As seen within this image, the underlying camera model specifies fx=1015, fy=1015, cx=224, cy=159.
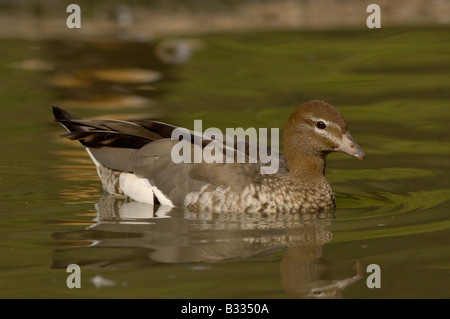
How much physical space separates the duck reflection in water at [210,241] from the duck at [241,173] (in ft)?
0.53

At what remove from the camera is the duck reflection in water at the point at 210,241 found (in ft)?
28.2

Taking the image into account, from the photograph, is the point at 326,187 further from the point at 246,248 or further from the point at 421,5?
the point at 421,5

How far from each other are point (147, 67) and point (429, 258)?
10022mm

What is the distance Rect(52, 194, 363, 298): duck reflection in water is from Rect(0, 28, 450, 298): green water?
2cm

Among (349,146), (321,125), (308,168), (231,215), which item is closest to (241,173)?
(231,215)

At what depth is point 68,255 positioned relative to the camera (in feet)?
29.6

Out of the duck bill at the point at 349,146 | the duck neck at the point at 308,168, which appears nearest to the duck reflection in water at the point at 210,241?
the duck neck at the point at 308,168

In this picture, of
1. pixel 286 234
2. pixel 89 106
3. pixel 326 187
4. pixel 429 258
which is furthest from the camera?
pixel 89 106

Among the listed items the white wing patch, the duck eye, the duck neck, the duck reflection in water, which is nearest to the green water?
the duck reflection in water

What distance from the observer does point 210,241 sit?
376 inches

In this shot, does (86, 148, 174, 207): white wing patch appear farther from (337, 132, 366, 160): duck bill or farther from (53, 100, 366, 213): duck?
(337, 132, 366, 160): duck bill

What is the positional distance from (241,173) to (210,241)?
158cm

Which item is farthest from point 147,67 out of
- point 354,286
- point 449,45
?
point 354,286

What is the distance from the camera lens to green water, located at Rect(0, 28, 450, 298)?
8.45m
